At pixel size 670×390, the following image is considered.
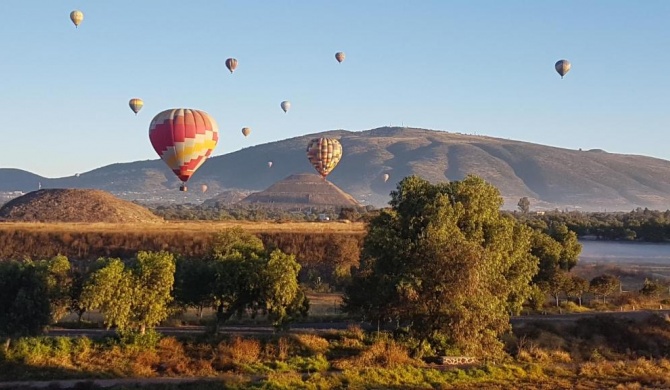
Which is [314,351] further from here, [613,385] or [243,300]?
[613,385]

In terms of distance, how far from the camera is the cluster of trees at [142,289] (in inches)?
1431

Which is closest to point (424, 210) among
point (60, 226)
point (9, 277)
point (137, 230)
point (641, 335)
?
point (641, 335)

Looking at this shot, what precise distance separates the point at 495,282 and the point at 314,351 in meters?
10.2

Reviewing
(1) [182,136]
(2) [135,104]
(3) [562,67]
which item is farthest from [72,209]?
(3) [562,67]

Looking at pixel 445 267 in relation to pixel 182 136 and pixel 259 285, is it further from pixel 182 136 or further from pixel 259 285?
pixel 182 136

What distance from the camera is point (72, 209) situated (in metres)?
116

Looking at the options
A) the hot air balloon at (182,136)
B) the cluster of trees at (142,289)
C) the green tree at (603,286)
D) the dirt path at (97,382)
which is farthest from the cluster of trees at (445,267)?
the hot air balloon at (182,136)

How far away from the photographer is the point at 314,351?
3794 centimetres

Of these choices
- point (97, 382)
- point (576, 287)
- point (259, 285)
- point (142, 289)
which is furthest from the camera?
point (576, 287)

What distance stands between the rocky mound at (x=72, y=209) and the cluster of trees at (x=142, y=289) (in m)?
75.1

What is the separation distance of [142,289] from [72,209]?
85130 mm

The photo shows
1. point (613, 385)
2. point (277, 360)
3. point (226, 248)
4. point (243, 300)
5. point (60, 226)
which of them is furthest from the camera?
point (60, 226)

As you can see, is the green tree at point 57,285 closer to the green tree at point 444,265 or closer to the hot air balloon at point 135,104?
the green tree at point 444,265

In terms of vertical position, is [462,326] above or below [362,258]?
below
